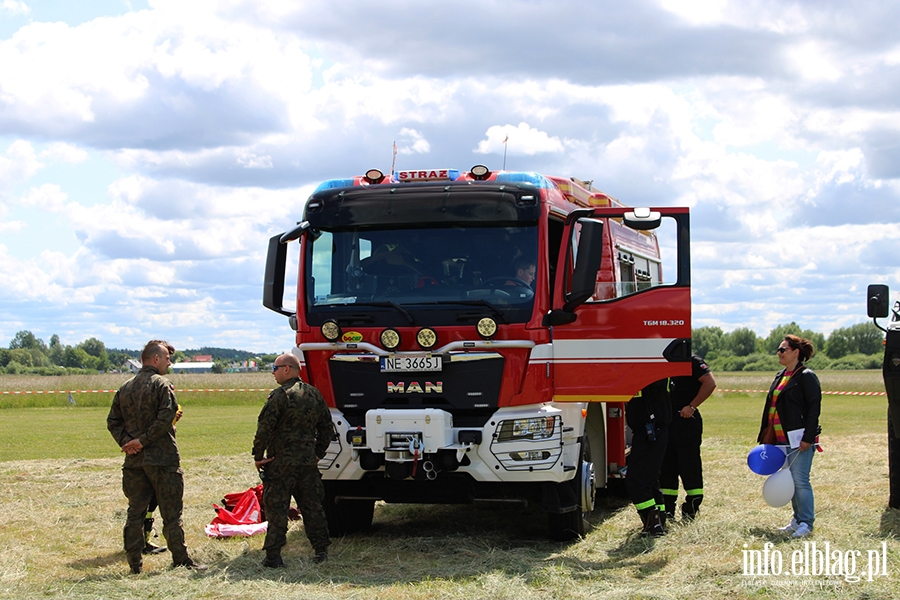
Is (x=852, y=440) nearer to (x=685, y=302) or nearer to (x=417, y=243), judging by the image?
(x=685, y=302)

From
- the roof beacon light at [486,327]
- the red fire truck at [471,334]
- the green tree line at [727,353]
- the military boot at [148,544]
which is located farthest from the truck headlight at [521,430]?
the green tree line at [727,353]

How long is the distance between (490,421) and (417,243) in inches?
64.2

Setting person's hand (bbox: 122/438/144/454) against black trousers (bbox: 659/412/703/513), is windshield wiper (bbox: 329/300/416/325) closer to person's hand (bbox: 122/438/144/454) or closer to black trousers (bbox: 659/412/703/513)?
person's hand (bbox: 122/438/144/454)

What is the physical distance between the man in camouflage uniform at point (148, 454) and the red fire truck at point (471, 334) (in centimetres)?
128

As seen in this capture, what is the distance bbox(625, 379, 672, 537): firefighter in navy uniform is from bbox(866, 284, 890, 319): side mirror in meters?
2.10

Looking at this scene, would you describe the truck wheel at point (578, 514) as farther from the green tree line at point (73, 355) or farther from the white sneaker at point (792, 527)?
the green tree line at point (73, 355)

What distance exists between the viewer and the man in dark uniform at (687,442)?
9.40 meters

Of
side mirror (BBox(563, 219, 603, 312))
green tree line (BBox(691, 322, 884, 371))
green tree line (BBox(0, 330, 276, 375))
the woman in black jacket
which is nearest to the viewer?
side mirror (BBox(563, 219, 603, 312))

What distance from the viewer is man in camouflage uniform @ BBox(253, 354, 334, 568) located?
7.74 m

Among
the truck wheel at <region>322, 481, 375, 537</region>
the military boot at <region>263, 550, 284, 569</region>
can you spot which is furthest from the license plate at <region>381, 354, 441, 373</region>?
the military boot at <region>263, 550, 284, 569</region>

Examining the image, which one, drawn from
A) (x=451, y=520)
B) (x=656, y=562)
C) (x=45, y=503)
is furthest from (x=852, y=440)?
(x=45, y=503)

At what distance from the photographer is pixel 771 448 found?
848 centimetres

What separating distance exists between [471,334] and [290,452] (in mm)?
1701

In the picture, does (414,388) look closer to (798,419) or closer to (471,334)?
(471,334)
